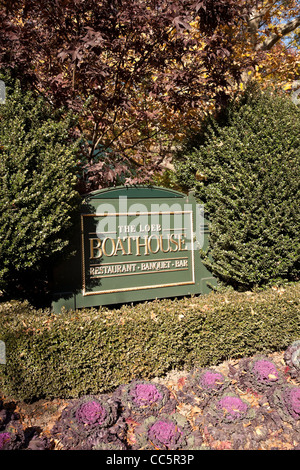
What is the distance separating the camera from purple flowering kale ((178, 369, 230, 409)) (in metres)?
3.14

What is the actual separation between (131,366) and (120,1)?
461cm

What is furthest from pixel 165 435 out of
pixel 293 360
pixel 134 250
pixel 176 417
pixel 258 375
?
pixel 134 250

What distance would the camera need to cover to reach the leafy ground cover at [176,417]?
99.4 inches

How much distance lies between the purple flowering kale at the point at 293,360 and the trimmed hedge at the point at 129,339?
14.8 inches

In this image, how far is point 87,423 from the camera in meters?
2.57

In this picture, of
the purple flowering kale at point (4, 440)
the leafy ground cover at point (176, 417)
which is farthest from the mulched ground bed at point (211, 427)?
the purple flowering kale at point (4, 440)

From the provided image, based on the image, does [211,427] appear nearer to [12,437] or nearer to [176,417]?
[176,417]

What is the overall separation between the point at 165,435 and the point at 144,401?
45 cm

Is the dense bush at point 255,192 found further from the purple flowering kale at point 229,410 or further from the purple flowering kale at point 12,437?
the purple flowering kale at point 12,437

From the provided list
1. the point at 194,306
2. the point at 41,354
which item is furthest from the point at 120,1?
the point at 41,354

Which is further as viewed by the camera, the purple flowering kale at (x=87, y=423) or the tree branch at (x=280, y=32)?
the tree branch at (x=280, y=32)

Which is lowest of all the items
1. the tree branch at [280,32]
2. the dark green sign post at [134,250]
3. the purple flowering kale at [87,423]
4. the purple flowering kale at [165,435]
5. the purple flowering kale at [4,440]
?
the purple flowering kale at [165,435]

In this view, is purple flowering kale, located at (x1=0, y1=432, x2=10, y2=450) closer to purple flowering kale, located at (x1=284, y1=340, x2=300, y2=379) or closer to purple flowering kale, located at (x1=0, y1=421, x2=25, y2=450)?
purple flowering kale, located at (x1=0, y1=421, x2=25, y2=450)
